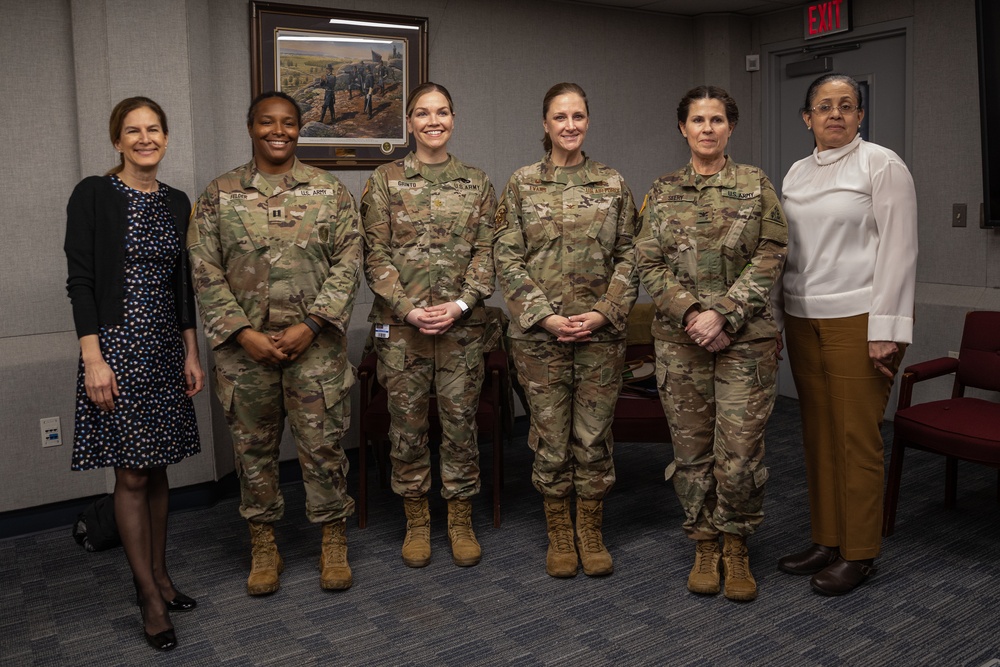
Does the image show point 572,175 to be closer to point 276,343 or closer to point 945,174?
point 276,343

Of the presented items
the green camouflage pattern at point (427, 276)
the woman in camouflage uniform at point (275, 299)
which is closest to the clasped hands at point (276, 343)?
the woman in camouflage uniform at point (275, 299)

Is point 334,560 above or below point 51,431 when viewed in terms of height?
below

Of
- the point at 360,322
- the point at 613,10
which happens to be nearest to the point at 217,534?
the point at 360,322

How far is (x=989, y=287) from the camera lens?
434 cm

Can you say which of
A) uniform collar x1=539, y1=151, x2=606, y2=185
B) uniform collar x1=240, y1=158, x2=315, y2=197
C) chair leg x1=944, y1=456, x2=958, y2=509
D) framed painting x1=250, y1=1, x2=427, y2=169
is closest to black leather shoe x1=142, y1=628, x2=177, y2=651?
uniform collar x1=240, y1=158, x2=315, y2=197

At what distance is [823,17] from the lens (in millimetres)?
4898

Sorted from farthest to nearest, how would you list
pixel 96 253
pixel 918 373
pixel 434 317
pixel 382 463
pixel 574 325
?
pixel 382 463 < pixel 918 373 < pixel 434 317 < pixel 574 325 < pixel 96 253

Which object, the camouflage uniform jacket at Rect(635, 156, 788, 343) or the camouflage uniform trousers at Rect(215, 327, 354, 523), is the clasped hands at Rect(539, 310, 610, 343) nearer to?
the camouflage uniform jacket at Rect(635, 156, 788, 343)

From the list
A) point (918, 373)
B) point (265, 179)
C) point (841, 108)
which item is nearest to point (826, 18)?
point (918, 373)

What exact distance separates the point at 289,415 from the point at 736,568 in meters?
1.57

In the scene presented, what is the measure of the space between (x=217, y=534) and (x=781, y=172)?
3.92 meters

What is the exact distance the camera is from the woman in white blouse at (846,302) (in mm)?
2637

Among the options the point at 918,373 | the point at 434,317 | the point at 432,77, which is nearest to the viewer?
the point at 434,317

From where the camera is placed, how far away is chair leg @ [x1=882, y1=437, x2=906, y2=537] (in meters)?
3.31
